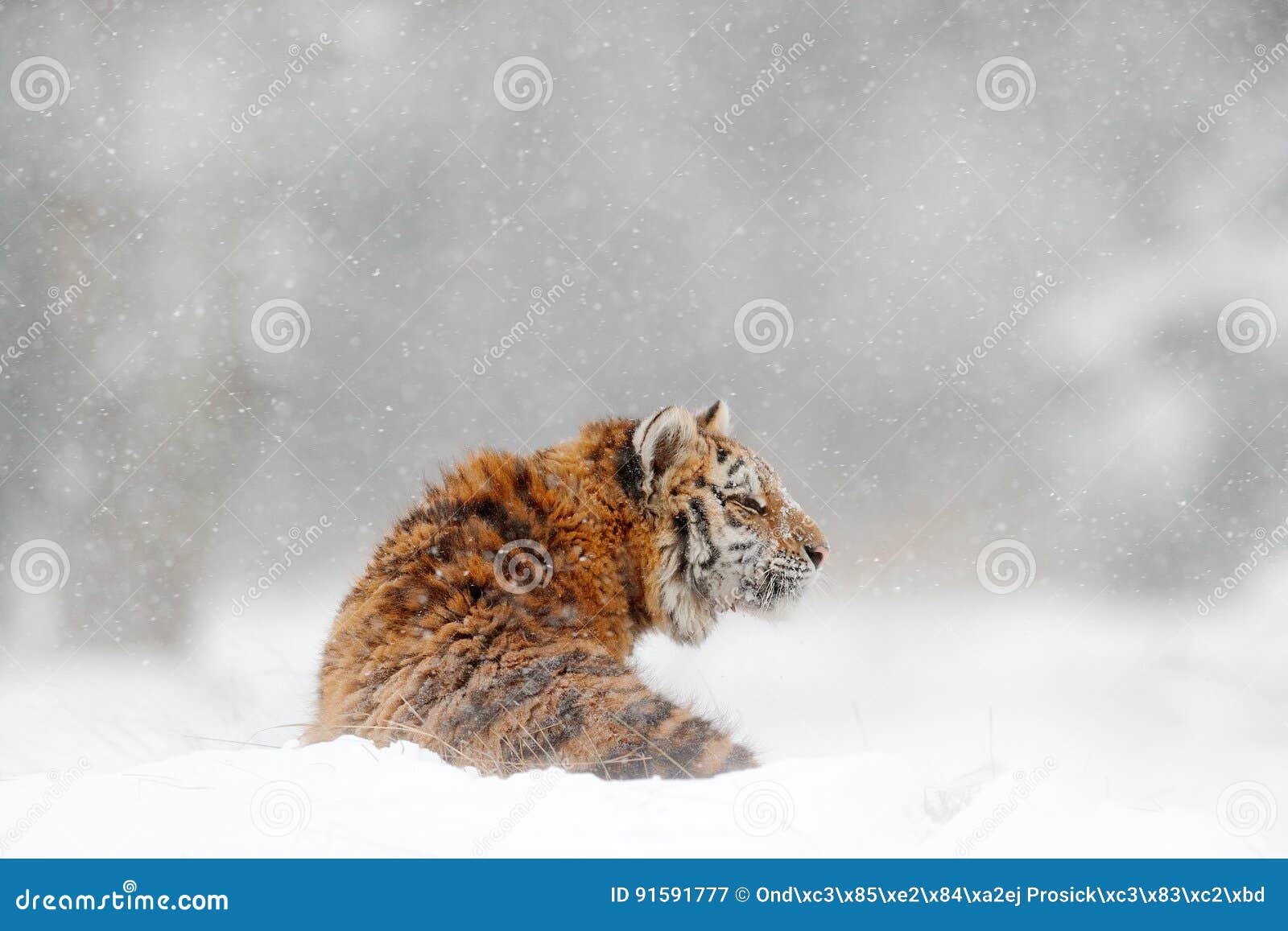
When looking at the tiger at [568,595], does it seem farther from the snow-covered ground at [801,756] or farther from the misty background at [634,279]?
the misty background at [634,279]

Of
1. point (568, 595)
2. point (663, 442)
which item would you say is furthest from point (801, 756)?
point (568, 595)

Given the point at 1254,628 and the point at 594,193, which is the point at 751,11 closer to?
the point at 594,193

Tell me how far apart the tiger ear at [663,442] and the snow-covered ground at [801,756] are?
0.80m

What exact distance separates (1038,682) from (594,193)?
487 inches

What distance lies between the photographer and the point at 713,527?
4.39 metres

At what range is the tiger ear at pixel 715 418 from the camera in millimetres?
4676

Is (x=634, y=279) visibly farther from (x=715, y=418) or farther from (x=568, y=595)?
(x=568, y=595)

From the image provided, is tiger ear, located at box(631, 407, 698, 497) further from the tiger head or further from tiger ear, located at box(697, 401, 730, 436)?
tiger ear, located at box(697, 401, 730, 436)

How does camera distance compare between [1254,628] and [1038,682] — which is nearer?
[1038,682]

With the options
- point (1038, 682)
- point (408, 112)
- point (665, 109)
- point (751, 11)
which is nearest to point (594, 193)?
point (665, 109)

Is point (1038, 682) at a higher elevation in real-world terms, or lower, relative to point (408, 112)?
lower

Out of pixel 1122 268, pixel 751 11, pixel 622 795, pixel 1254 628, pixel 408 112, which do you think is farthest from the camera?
pixel 751 11

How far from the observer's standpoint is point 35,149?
47.4ft

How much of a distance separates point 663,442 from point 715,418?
0.53 meters
